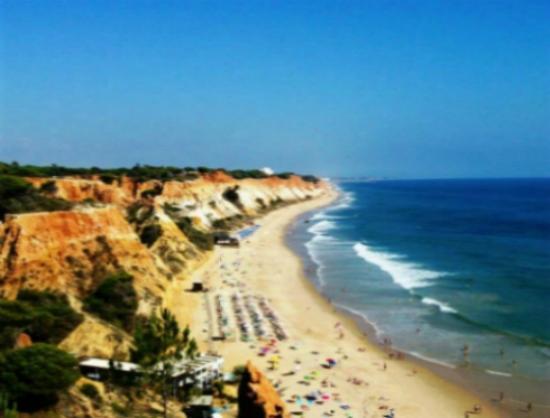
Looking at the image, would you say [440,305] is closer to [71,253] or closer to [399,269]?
[399,269]

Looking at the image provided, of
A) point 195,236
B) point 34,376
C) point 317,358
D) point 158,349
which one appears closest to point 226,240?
point 195,236

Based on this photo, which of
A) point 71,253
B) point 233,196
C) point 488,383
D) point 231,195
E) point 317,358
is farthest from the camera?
point 233,196

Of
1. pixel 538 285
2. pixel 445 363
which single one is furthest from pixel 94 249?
pixel 538 285

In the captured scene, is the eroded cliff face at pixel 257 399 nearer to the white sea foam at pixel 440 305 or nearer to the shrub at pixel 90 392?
the shrub at pixel 90 392

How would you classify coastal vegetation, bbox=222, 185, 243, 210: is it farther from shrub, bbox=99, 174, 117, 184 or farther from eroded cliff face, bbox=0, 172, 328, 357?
eroded cliff face, bbox=0, 172, 328, 357

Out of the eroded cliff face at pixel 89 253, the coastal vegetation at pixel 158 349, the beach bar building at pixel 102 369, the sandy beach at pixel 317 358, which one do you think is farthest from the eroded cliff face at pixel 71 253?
the coastal vegetation at pixel 158 349

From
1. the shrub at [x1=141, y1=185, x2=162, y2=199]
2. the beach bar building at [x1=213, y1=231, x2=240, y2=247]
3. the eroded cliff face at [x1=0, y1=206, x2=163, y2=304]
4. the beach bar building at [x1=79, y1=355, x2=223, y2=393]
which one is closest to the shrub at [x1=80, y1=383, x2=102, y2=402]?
the beach bar building at [x1=79, y1=355, x2=223, y2=393]
